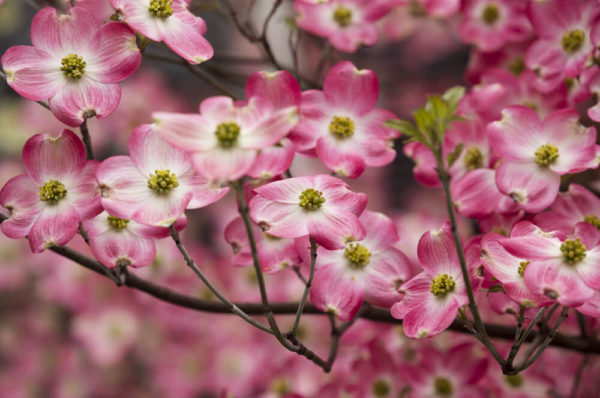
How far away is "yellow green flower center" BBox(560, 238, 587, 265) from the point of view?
408 millimetres

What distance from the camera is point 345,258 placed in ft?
1.64

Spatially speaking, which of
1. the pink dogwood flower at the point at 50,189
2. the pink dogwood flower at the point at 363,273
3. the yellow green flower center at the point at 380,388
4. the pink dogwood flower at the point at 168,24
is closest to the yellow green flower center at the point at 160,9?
the pink dogwood flower at the point at 168,24

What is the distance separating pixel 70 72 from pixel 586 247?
0.43 m

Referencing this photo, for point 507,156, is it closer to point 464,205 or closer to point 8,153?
point 464,205

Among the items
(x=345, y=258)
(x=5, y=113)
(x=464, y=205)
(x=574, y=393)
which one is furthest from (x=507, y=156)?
(x=5, y=113)

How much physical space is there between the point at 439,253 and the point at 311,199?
4.4 inches

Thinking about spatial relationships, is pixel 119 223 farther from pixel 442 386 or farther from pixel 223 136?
pixel 442 386

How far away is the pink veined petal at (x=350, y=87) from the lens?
0.52m

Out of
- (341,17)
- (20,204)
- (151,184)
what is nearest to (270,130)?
(151,184)

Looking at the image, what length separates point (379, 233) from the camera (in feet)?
1.67

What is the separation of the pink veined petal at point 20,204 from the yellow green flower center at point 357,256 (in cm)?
26

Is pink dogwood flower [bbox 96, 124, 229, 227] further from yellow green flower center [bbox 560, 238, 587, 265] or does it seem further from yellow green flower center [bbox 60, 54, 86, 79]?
yellow green flower center [bbox 560, 238, 587, 265]

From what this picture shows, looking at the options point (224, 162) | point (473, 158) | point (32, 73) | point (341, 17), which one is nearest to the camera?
point (224, 162)

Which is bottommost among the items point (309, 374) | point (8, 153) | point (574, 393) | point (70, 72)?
point (8, 153)
